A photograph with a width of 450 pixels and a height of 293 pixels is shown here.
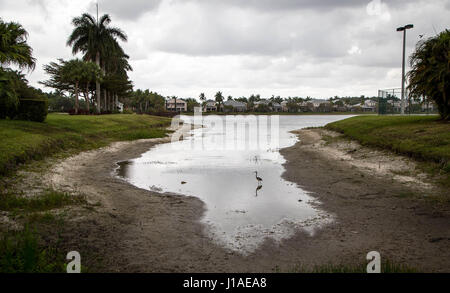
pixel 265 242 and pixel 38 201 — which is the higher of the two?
pixel 38 201

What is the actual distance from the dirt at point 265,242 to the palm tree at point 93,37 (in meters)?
44.6

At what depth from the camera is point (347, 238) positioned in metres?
7.42

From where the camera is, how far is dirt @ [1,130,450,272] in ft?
20.1

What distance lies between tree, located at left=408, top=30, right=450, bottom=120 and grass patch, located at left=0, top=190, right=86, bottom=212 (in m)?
19.8

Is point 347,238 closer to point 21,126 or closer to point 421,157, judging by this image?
point 421,157

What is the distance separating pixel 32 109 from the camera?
25031mm

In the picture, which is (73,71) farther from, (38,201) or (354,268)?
(354,268)

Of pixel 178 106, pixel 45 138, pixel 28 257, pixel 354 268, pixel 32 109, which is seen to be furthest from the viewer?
pixel 178 106

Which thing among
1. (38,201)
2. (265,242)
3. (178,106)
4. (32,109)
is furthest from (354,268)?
(178,106)

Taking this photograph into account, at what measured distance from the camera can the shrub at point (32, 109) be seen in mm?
24469

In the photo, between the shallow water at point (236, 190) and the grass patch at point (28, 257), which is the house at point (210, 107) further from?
the grass patch at point (28, 257)

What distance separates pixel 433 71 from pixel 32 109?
87.2 ft
